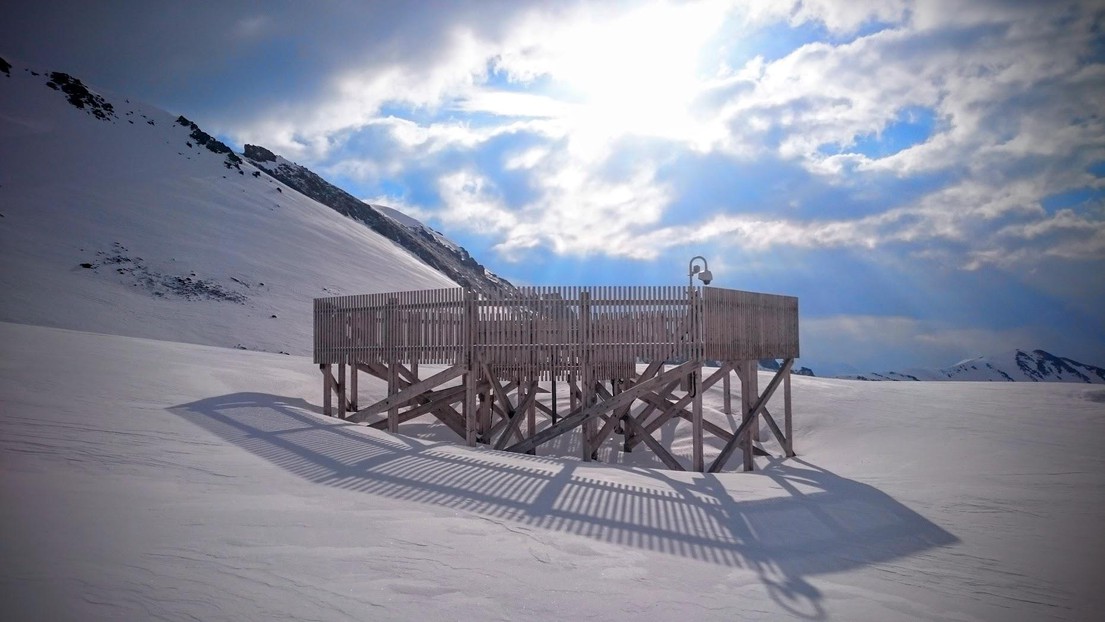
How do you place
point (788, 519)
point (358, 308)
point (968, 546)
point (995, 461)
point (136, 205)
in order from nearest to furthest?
1. point (968, 546)
2. point (788, 519)
3. point (995, 461)
4. point (358, 308)
5. point (136, 205)

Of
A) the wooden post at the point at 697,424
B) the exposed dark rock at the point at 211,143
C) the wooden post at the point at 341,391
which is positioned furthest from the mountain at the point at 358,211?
the wooden post at the point at 697,424

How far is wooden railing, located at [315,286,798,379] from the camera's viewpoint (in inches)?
494

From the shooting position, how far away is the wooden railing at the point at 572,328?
12.5 metres

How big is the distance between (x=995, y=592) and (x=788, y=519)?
2472mm

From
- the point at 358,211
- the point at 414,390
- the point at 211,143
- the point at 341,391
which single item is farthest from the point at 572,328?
the point at 358,211

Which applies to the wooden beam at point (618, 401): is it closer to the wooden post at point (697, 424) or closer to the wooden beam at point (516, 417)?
the wooden post at point (697, 424)

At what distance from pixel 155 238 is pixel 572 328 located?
3041cm

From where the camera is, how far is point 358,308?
50.8ft

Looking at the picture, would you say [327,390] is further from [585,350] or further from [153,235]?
[153,235]

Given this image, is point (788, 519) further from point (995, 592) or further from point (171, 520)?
point (171, 520)

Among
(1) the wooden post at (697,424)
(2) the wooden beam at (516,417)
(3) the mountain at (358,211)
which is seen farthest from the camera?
(3) the mountain at (358,211)

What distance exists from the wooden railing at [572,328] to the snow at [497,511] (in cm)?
244

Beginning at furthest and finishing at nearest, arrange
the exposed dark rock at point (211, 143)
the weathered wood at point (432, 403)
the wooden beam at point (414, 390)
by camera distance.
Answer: the exposed dark rock at point (211, 143)
the weathered wood at point (432, 403)
the wooden beam at point (414, 390)

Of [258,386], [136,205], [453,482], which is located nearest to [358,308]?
[258,386]
